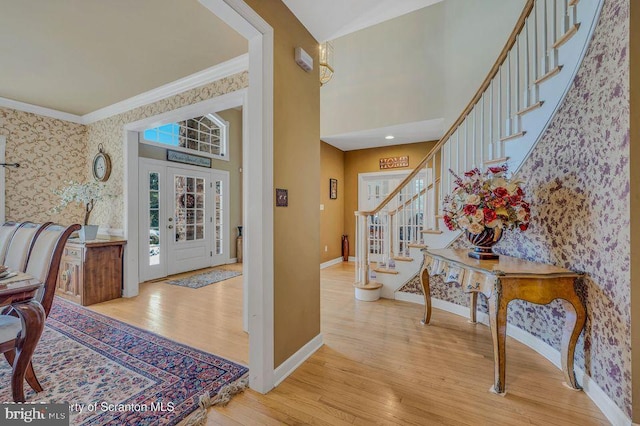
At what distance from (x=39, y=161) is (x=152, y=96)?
2039 mm

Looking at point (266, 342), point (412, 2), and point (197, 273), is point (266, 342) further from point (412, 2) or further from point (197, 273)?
point (197, 273)

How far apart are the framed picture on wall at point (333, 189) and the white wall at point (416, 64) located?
3.63 feet

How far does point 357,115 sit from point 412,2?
10.1 ft

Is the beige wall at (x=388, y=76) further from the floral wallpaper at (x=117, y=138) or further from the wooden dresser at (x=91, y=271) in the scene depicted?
the wooden dresser at (x=91, y=271)

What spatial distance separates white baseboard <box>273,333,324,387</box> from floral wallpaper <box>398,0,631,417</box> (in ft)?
5.83

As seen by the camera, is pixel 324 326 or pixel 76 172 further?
pixel 76 172

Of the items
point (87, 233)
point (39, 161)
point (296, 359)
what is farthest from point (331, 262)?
point (39, 161)

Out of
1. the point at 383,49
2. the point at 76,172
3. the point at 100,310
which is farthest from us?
the point at 383,49

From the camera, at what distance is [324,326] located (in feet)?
9.05

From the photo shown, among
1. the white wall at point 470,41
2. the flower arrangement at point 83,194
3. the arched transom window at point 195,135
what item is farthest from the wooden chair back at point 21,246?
the white wall at point 470,41

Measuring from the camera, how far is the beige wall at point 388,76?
14.6 ft

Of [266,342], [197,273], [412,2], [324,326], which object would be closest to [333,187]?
[197,273]

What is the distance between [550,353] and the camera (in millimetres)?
2082

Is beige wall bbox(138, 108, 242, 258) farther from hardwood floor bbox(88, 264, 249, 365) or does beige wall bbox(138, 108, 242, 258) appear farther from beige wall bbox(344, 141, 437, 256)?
beige wall bbox(344, 141, 437, 256)
